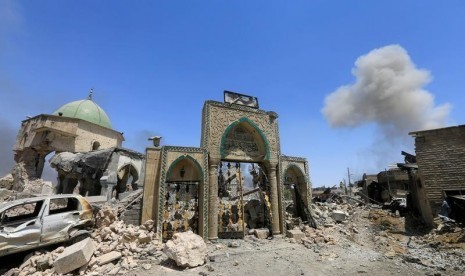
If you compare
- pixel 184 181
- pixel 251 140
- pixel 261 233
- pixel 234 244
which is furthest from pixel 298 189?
pixel 184 181

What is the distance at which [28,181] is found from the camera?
24.8m

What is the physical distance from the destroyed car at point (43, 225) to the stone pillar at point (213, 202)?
4713 mm

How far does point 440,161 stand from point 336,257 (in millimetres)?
9860

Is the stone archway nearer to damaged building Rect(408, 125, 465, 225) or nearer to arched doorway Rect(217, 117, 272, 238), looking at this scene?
arched doorway Rect(217, 117, 272, 238)

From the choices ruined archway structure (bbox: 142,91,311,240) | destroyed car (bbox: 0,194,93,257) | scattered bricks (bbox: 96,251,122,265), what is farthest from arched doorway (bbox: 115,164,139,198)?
scattered bricks (bbox: 96,251,122,265)

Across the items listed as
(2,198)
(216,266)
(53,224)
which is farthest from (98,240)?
(2,198)

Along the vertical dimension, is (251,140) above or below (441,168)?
above

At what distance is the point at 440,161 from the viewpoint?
45.6 feet

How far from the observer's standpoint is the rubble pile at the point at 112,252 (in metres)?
6.82

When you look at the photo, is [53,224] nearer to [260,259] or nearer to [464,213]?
[260,259]

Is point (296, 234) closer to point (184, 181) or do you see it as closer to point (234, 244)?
point (234, 244)

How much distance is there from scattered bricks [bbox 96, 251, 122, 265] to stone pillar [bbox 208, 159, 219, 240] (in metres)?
4.21

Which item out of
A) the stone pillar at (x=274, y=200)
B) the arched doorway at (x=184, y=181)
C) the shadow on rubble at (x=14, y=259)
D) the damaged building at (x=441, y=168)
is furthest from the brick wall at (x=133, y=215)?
the damaged building at (x=441, y=168)

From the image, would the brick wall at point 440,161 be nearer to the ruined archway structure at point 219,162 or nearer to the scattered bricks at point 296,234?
the ruined archway structure at point 219,162
